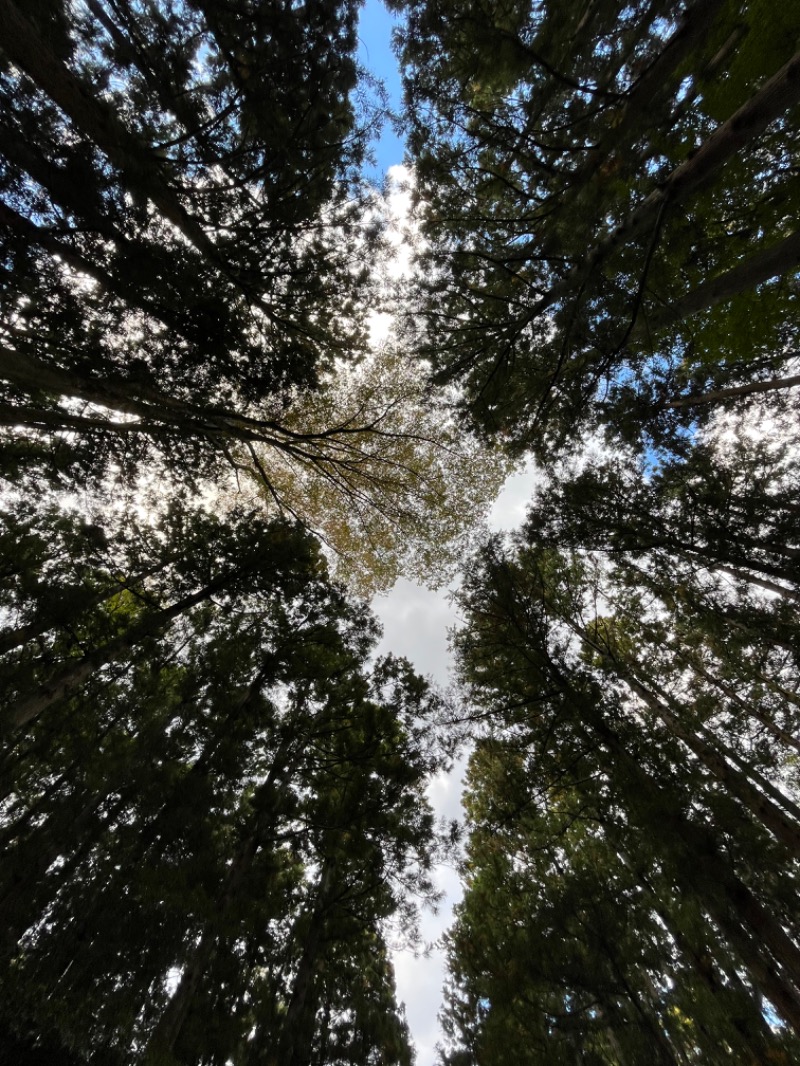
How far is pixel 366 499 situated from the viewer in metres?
10.1

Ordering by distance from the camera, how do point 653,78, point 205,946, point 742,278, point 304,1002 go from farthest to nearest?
point 304,1002 → point 205,946 → point 742,278 → point 653,78

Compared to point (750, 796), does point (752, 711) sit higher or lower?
higher

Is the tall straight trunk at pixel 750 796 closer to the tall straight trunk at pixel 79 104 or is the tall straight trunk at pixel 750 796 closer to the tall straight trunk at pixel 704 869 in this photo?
the tall straight trunk at pixel 704 869

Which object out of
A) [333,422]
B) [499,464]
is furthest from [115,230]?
[499,464]

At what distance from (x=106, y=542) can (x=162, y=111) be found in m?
5.65

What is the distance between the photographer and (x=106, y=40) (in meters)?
4.55

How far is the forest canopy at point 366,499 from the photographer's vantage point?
421 centimetres

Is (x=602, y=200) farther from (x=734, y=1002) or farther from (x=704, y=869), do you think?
(x=734, y=1002)

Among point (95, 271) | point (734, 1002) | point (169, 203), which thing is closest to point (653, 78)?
point (169, 203)

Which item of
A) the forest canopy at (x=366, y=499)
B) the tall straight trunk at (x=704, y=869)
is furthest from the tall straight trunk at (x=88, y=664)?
the tall straight trunk at (x=704, y=869)

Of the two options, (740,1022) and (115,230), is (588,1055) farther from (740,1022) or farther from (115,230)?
(115,230)

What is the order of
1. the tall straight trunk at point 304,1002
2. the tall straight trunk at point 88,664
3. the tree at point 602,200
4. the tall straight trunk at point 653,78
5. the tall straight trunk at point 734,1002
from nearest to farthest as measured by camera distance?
the tall straight trunk at point 653,78, the tree at point 602,200, the tall straight trunk at point 88,664, the tall straight trunk at point 734,1002, the tall straight trunk at point 304,1002

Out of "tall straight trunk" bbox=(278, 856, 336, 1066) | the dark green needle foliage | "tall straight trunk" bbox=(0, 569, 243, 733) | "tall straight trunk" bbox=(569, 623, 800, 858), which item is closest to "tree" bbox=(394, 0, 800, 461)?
the dark green needle foliage

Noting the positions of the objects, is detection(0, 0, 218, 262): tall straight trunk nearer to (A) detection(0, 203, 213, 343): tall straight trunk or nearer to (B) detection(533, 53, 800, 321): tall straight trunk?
(A) detection(0, 203, 213, 343): tall straight trunk
